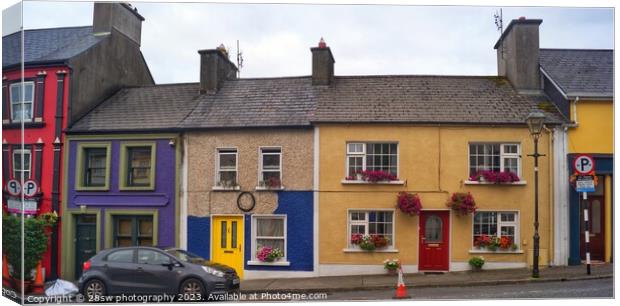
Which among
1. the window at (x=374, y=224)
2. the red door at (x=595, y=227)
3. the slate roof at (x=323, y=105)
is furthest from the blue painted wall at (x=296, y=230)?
the red door at (x=595, y=227)

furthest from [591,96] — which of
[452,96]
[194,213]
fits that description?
[194,213]

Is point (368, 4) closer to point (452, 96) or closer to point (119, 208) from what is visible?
point (452, 96)

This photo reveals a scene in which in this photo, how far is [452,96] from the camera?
16.6 m

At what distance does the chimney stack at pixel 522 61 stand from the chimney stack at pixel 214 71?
23.9ft

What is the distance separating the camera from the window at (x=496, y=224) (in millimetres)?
15727

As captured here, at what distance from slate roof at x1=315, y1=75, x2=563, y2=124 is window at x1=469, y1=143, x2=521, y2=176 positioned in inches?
24.7

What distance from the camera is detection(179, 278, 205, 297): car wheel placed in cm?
1388

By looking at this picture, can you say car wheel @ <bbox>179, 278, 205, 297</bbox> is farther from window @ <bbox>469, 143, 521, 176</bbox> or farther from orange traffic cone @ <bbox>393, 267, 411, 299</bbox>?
window @ <bbox>469, 143, 521, 176</bbox>

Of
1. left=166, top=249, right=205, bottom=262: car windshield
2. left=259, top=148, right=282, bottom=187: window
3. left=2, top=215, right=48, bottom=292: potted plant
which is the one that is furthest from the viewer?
left=259, top=148, right=282, bottom=187: window

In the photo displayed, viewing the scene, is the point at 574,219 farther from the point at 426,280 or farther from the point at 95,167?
the point at 95,167

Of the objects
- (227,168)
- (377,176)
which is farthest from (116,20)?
(377,176)

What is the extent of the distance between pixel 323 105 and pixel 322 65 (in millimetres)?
1059

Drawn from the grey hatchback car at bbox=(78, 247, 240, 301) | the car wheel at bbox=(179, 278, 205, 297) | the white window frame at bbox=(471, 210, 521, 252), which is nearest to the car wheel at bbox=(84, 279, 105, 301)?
the grey hatchback car at bbox=(78, 247, 240, 301)

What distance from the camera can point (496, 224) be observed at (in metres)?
15.9
